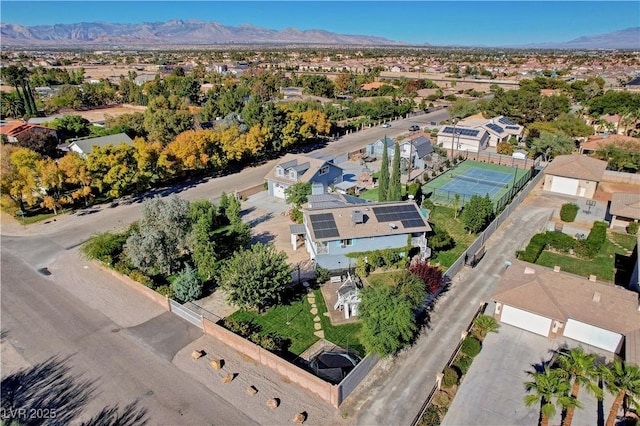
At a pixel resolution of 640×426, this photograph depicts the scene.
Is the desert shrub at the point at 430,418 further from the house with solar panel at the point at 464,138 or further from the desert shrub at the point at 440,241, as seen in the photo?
the house with solar panel at the point at 464,138

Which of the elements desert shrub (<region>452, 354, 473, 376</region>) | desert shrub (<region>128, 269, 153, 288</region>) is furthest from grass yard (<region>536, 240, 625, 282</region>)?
desert shrub (<region>128, 269, 153, 288</region>)

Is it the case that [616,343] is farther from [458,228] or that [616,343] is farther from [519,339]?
[458,228]

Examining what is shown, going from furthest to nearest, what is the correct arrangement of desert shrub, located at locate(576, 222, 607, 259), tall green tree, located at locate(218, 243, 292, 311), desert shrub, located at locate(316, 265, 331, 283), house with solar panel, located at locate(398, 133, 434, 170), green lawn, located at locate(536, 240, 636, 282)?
house with solar panel, located at locate(398, 133, 434, 170) → desert shrub, located at locate(576, 222, 607, 259) → green lawn, located at locate(536, 240, 636, 282) → desert shrub, located at locate(316, 265, 331, 283) → tall green tree, located at locate(218, 243, 292, 311)

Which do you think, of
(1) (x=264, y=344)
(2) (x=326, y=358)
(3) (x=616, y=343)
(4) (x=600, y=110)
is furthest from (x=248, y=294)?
(4) (x=600, y=110)

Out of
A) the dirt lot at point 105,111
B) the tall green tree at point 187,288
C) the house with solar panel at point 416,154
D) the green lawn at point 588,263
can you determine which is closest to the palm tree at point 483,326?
the green lawn at point 588,263

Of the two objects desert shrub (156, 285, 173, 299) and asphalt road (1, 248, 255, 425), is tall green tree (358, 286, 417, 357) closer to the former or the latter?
asphalt road (1, 248, 255, 425)
